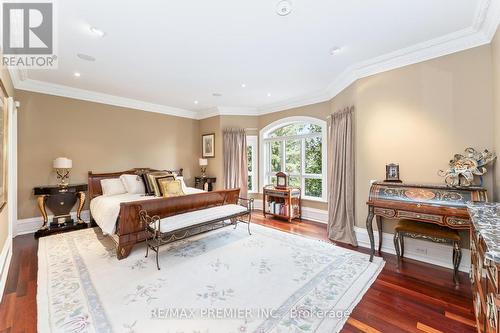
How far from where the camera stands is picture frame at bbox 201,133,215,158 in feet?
20.1

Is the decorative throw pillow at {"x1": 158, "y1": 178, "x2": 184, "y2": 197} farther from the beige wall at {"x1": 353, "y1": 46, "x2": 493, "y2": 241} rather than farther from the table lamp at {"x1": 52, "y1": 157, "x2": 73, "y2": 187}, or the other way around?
the beige wall at {"x1": 353, "y1": 46, "x2": 493, "y2": 241}

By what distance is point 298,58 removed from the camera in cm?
318

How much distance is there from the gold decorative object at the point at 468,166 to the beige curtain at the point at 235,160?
413 centimetres

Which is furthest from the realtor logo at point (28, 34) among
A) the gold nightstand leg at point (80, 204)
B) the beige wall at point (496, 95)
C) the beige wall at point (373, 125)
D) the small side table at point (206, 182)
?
the beige wall at point (496, 95)

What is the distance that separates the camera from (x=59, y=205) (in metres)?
4.03

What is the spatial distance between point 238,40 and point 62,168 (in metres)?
4.10

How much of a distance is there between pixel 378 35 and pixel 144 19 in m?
2.66

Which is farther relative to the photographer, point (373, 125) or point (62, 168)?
point (62, 168)

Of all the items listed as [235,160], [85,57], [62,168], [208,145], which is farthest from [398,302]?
[62,168]

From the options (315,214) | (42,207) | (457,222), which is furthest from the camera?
(315,214)

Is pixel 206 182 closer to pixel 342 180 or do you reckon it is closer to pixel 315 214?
pixel 315 214

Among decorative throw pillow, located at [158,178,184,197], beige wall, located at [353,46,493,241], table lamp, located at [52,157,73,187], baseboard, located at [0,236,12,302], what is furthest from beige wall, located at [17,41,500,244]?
decorative throw pillow, located at [158,178,184,197]

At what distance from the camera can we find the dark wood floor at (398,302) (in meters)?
1.79

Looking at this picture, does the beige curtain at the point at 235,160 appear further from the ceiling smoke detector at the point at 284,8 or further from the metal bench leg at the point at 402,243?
the ceiling smoke detector at the point at 284,8
